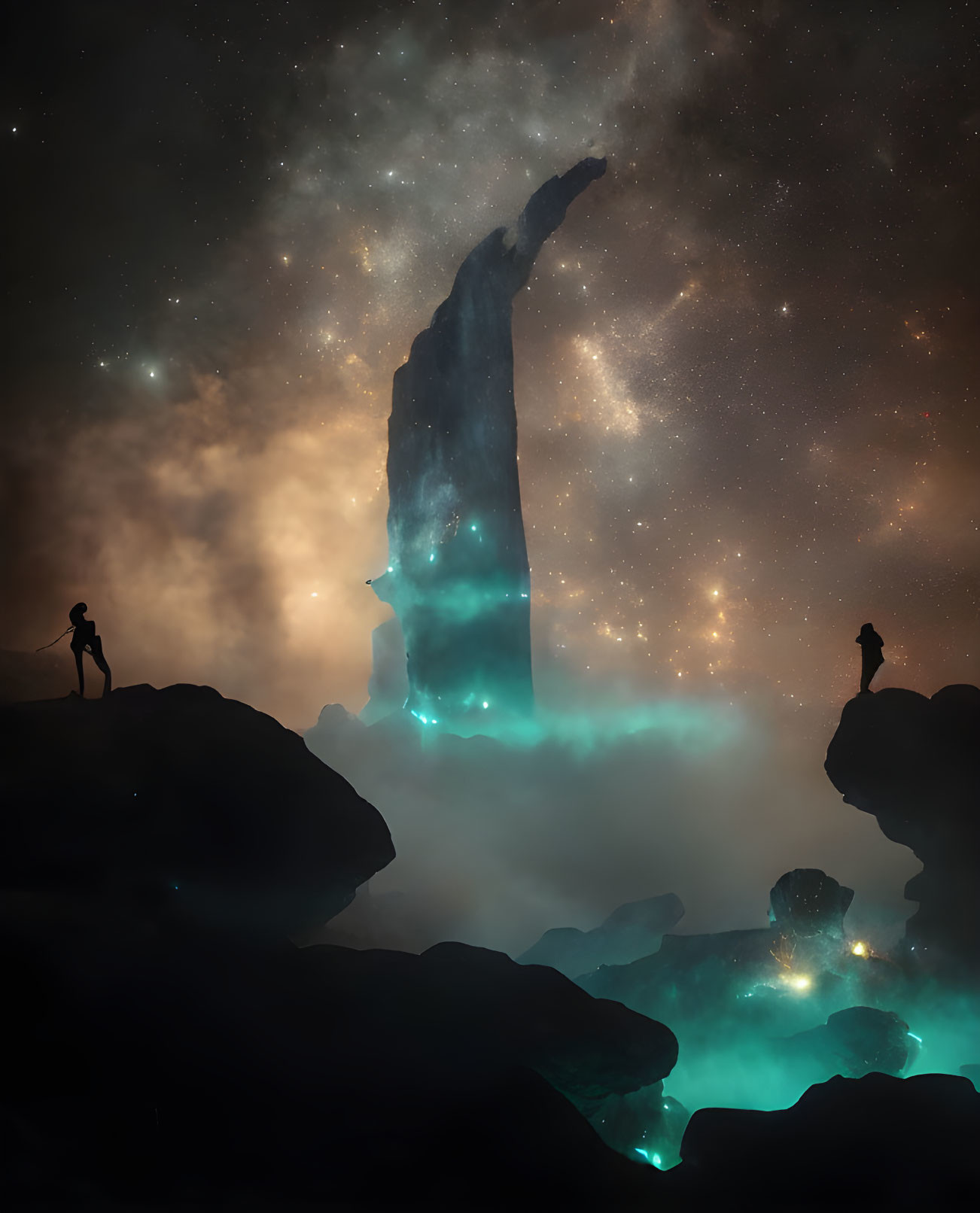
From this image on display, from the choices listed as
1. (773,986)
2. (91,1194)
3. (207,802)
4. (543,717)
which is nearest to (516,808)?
(543,717)

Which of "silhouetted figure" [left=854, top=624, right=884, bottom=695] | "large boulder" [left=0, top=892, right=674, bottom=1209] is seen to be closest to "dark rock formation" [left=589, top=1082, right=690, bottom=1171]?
"large boulder" [left=0, top=892, right=674, bottom=1209]

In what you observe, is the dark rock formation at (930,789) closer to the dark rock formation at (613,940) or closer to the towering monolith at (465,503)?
the dark rock formation at (613,940)

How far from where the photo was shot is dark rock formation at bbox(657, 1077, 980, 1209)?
7879 millimetres


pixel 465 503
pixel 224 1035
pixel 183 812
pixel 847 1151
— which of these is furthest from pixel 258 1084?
pixel 465 503

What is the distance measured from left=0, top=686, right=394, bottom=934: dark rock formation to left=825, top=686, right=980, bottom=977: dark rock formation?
12.3 metres

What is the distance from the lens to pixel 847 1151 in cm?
845

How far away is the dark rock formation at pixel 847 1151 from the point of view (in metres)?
7.88

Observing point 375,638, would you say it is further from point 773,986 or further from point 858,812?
point 773,986

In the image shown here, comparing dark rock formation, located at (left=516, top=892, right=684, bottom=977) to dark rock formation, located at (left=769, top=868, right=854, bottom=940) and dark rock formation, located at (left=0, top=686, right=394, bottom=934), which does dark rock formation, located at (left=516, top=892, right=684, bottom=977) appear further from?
dark rock formation, located at (left=0, top=686, right=394, bottom=934)

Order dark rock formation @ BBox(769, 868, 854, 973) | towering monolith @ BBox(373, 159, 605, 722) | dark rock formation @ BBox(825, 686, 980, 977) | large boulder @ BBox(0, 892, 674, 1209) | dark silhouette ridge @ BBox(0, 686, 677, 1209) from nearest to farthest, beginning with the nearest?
large boulder @ BBox(0, 892, 674, 1209) < dark silhouette ridge @ BBox(0, 686, 677, 1209) < dark rock formation @ BBox(825, 686, 980, 977) < dark rock formation @ BBox(769, 868, 854, 973) < towering monolith @ BBox(373, 159, 605, 722)

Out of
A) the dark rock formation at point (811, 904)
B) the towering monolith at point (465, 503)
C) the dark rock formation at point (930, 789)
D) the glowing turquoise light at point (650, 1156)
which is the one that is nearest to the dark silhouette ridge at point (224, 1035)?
the glowing turquoise light at point (650, 1156)

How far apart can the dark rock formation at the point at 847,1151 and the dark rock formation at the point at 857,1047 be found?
257 inches

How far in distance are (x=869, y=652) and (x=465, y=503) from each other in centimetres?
2418

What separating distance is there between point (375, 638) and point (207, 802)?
35.9m
